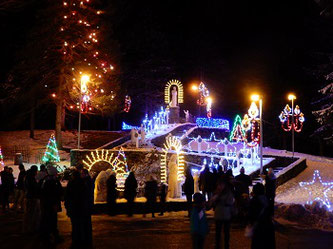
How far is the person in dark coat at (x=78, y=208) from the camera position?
8.84 meters

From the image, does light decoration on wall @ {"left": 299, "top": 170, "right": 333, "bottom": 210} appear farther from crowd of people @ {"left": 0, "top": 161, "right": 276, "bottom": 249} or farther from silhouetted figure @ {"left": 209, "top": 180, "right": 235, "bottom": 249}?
silhouetted figure @ {"left": 209, "top": 180, "right": 235, "bottom": 249}

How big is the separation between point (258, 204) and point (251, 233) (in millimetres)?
510

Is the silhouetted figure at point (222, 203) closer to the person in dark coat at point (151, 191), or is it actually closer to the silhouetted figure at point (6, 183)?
the person in dark coat at point (151, 191)

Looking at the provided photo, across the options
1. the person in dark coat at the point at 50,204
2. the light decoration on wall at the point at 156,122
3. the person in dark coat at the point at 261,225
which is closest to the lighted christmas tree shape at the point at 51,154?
the light decoration on wall at the point at 156,122

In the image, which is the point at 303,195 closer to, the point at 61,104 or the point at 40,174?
the point at 40,174

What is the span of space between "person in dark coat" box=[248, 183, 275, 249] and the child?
0.83 metres

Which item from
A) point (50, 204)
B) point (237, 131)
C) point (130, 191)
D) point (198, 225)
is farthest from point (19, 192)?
point (237, 131)

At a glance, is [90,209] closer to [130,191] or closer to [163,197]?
[130,191]

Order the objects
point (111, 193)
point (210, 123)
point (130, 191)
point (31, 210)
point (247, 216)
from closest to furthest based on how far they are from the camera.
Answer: point (247, 216), point (31, 210), point (111, 193), point (130, 191), point (210, 123)

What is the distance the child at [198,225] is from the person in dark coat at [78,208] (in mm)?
2662

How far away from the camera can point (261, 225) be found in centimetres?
695

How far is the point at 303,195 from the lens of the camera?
59.6 feet

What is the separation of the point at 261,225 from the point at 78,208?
3.87m

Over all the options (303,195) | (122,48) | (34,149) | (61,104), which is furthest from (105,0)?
(303,195)
